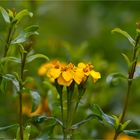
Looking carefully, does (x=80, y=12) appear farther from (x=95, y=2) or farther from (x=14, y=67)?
(x=14, y=67)

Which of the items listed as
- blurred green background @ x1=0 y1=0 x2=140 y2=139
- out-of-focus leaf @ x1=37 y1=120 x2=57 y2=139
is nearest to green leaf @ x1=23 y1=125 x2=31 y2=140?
out-of-focus leaf @ x1=37 y1=120 x2=57 y2=139

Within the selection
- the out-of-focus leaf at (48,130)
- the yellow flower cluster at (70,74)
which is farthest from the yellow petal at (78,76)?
the out-of-focus leaf at (48,130)

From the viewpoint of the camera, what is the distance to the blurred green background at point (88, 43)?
1734 millimetres

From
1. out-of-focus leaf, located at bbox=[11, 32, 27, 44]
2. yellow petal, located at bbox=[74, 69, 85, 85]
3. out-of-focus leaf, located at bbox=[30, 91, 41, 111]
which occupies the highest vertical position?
out-of-focus leaf, located at bbox=[11, 32, 27, 44]

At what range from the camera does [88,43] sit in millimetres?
2363

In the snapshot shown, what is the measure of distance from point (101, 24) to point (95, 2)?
0.59ft

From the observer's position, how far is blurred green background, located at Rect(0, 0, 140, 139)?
1734mm

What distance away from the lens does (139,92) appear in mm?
1989

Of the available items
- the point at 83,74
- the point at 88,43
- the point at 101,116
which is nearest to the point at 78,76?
the point at 83,74

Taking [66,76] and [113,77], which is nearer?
[66,76]

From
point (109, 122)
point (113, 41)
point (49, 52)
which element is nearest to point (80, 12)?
point (113, 41)

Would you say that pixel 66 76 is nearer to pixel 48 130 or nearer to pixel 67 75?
pixel 67 75

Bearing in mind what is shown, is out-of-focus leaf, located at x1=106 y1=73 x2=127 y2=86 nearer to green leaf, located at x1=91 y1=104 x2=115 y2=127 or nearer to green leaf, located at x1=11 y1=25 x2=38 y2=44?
green leaf, located at x1=91 y1=104 x2=115 y2=127

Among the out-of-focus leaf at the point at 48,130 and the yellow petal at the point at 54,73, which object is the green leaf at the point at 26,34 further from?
the out-of-focus leaf at the point at 48,130
